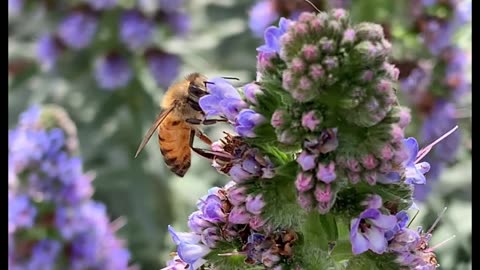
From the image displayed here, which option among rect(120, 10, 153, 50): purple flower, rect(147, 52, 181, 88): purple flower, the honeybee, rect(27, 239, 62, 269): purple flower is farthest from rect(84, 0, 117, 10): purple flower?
the honeybee

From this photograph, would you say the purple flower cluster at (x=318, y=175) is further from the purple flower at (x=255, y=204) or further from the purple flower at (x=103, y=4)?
the purple flower at (x=103, y=4)

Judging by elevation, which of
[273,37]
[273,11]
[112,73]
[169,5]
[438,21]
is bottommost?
[273,37]

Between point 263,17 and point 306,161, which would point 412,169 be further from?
point 263,17

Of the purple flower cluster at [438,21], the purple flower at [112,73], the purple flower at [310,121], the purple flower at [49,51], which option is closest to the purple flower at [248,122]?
the purple flower at [310,121]

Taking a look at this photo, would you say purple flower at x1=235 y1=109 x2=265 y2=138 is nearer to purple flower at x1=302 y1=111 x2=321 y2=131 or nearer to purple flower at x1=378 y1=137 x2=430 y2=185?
purple flower at x1=302 y1=111 x2=321 y2=131

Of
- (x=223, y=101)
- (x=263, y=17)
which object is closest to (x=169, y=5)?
(x=263, y=17)
